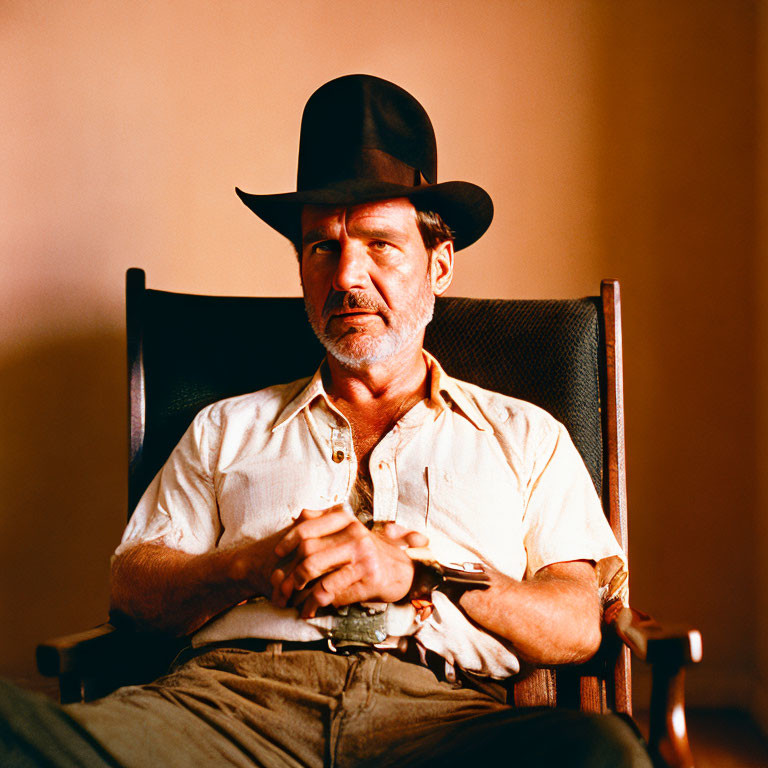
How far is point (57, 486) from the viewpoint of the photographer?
6.43 ft

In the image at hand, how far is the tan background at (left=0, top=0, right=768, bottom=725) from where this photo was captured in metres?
1.93

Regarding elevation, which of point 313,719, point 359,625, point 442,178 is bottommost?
point 313,719

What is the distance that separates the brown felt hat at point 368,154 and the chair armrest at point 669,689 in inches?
32.4

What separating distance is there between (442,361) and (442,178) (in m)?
0.65

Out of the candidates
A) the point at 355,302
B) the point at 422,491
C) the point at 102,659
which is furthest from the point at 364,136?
the point at 102,659

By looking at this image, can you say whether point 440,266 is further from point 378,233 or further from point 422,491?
point 422,491

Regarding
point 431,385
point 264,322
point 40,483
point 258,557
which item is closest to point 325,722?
point 258,557

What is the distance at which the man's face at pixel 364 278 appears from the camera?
4.39 ft

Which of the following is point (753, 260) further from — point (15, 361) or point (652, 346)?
point (15, 361)

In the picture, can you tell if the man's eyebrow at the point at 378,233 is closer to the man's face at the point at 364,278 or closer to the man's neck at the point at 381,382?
the man's face at the point at 364,278

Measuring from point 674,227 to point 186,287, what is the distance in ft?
4.22

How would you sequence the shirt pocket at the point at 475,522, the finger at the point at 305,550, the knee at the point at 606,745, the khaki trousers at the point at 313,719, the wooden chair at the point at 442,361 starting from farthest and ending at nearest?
the wooden chair at the point at 442,361, the shirt pocket at the point at 475,522, the finger at the point at 305,550, the khaki trousers at the point at 313,719, the knee at the point at 606,745

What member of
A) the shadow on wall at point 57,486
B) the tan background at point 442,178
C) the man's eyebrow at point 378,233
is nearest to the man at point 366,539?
the man's eyebrow at point 378,233

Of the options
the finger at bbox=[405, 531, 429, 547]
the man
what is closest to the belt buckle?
the man
